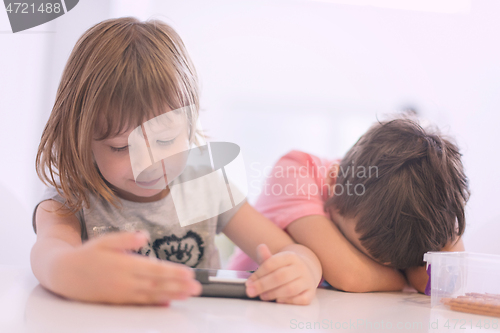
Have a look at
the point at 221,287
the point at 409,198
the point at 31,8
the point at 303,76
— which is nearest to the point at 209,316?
the point at 221,287

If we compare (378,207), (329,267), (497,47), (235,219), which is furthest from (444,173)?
(497,47)

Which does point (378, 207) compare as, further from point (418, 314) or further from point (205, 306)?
point (205, 306)

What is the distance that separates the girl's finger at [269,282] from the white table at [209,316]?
1cm

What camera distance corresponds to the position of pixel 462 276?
19.3 inches

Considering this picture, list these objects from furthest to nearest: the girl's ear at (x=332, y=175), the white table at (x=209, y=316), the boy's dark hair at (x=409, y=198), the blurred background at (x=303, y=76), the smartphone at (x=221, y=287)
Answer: the blurred background at (x=303, y=76) < the girl's ear at (x=332, y=175) < the boy's dark hair at (x=409, y=198) < the smartphone at (x=221, y=287) < the white table at (x=209, y=316)

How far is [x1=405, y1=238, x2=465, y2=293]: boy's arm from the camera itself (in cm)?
61

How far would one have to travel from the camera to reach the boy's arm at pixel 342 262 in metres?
0.58

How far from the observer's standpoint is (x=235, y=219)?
26.6 inches

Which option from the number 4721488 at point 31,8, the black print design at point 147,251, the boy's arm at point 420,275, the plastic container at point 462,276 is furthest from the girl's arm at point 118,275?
the number 4721488 at point 31,8

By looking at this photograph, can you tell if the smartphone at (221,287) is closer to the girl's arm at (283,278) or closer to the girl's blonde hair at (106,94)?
the girl's arm at (283,278)

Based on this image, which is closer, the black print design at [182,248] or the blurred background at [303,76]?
the black print design at [182,248]

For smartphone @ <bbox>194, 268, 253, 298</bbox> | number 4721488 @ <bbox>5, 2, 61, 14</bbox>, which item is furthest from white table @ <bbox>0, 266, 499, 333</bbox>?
number 4721488 @ <bbox>5, 2, 61, 14</bbox>

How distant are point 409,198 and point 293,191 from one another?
207 mm

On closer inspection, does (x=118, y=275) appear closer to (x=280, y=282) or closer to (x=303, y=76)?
(x=280, y=282)
